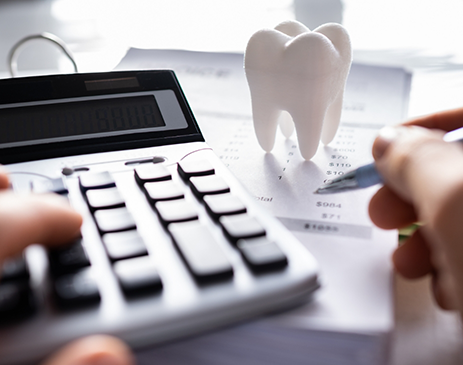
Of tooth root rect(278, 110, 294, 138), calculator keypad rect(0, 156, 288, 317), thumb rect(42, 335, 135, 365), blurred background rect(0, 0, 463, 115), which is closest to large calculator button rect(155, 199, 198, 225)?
calculator keypad rect(0, 156, 288, 317)

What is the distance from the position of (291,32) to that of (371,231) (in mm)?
206

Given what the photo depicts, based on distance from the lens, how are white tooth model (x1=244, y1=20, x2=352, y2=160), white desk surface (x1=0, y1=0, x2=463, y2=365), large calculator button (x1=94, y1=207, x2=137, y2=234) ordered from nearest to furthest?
large calculator button (x1=94, y1=207, x2=137, y2=234) → white tooth model (x1=244, y1=20, x2=352, y2=160) → white desk surface (x1=0, y1=0, x2=463, y2=365)

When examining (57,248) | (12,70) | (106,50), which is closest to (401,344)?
(57,248)

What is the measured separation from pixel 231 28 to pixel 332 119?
2.06 feet

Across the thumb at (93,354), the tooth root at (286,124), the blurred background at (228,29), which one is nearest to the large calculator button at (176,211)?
the thumb at (93,354)

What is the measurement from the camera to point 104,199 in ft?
1.09

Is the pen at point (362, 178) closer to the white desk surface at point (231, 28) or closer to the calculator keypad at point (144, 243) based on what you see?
the calculator keypad at point (144, 243)

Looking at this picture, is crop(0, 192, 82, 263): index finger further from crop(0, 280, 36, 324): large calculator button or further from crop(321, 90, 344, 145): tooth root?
crop(321, 90, 344, 145): tooth root

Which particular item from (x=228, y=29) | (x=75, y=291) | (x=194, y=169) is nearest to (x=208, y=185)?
(x=194, y=169)

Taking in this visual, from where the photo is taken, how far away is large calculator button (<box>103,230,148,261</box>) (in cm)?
27

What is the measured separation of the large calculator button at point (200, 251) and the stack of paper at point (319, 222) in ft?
0.10

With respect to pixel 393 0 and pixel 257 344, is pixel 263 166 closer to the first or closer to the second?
pixel 257 344

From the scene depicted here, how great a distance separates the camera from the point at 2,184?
0.29m

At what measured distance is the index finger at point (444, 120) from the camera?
1.23ft
